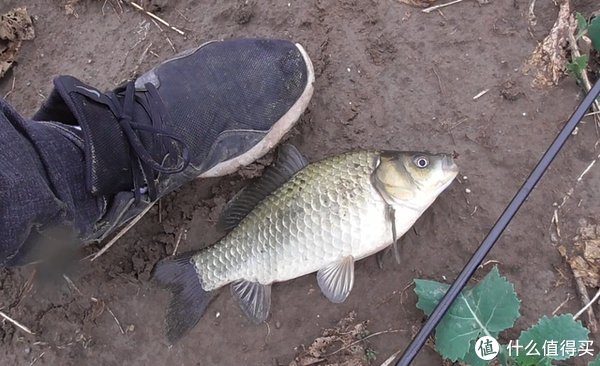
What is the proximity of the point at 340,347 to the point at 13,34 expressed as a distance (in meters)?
2.10

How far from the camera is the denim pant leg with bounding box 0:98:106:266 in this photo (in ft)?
5.68

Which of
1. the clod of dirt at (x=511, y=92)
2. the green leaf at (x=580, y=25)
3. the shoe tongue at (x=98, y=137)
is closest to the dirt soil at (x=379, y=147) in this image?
the clod of dirt at (x=511, y=92)

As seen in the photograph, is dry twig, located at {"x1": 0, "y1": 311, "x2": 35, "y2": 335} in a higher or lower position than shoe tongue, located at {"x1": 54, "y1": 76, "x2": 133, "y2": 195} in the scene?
lower

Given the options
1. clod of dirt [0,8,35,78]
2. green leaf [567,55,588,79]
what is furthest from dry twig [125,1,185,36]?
green leaf [567,55,588,79]

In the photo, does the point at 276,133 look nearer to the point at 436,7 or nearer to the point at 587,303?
the point at 436,7

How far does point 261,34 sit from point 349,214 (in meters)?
0.99

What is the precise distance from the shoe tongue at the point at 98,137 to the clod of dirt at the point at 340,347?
994 millimetres

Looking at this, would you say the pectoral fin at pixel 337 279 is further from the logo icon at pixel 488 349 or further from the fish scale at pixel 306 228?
the logo icon at pixel 488 349

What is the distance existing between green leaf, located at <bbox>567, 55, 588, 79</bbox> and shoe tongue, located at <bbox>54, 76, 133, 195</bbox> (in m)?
1.69

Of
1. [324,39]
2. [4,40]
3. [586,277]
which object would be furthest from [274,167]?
[4,40]

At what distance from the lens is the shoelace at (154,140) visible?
2.16 metres

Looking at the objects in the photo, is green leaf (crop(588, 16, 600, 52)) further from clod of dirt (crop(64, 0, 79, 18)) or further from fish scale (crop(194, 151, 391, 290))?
clod of dirt (crop(64, 0, 79, 18))

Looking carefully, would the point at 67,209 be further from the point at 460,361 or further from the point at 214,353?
the point at 460,361

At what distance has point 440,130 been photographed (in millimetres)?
2531
